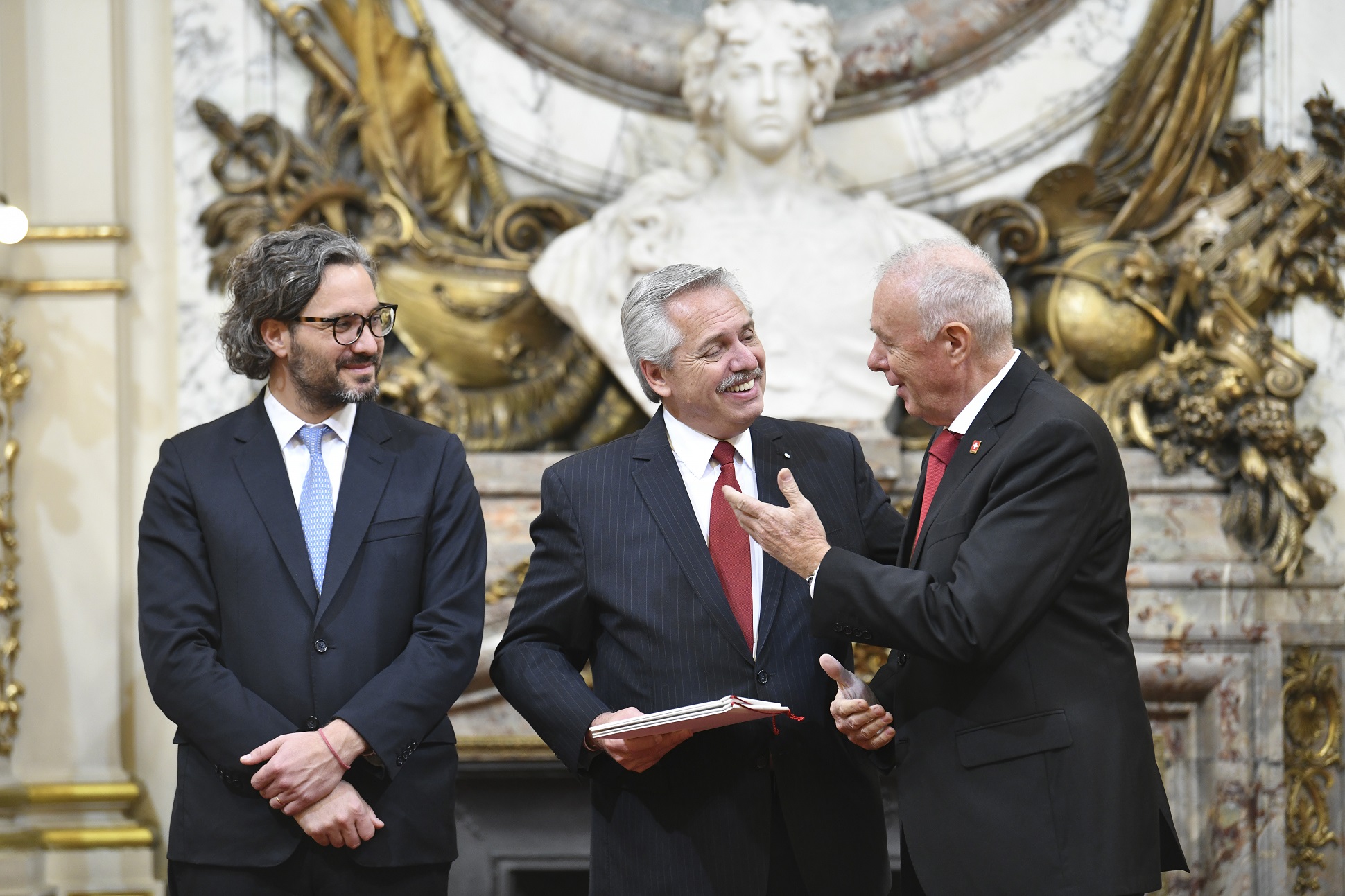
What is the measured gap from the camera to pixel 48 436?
5062mm

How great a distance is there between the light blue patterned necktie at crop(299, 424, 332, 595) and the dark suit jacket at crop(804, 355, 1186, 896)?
3.24 feet

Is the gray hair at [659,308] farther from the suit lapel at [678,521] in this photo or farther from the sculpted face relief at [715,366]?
the suit lapel at [678,521]

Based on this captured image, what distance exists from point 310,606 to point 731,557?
2.69ft

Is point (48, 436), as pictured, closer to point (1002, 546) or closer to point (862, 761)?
point (862, 761)

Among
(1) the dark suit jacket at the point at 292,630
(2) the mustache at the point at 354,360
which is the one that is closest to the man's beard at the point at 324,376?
(2) the mustache at the point at 354,360

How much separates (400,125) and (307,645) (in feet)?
10.2

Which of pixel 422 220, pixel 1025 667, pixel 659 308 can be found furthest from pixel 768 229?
pixel 1025 667

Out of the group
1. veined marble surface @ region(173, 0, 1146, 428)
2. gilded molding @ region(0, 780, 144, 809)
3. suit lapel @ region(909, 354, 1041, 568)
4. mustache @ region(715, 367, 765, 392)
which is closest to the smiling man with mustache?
mustache @ region(715, 367, 765, 392)

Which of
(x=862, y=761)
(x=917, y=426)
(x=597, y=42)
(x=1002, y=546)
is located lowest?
(x=862, y=761)

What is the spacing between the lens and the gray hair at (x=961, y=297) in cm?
271

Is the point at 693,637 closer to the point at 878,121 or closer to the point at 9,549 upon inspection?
the point at 9,549

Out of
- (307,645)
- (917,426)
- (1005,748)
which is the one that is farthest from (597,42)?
(1005,748)

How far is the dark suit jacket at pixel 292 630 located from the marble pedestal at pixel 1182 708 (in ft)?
4.80

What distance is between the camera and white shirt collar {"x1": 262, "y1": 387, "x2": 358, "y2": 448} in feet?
9.96
